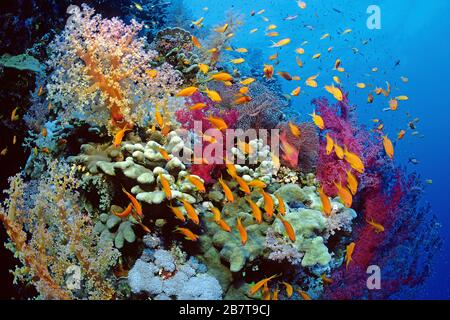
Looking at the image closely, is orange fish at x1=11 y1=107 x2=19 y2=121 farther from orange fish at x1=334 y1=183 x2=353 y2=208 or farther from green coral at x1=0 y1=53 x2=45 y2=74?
orange fish at x1=334 y1=183 x2=353 y2=208

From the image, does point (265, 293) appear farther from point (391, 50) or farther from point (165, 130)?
point (391, 50)

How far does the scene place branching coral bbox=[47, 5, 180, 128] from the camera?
4.45 metres

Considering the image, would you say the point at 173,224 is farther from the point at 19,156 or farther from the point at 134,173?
the point at 19,156

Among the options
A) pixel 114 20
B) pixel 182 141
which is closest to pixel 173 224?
pixel 182 141

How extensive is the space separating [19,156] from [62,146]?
1355 mm

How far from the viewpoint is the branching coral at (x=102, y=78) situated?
4.45m

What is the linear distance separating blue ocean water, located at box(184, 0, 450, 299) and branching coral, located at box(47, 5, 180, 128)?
4308 mm

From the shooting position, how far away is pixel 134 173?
3.89m

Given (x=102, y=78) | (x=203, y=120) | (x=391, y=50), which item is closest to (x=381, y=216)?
(x=203, y=120)

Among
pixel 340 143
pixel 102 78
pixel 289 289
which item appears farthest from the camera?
pixel 340 143

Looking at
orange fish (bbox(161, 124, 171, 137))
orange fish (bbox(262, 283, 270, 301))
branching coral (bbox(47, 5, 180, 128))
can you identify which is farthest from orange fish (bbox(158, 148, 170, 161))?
orange fish (bbox(262, 283, 270, 301))

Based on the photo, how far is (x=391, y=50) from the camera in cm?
6053

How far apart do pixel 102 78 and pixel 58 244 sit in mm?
A: 2241

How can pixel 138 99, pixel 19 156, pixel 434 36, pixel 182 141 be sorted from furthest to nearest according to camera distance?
1. pixel 434 36
2. pixel 19 156
3. pixel 138 99
4. pixel 182 141
